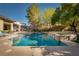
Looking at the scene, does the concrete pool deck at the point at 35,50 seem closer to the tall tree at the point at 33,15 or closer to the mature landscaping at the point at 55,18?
the mature landscaping at the point at 55,18

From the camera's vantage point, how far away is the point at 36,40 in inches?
107

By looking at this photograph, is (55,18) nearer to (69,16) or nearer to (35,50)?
(69,16)

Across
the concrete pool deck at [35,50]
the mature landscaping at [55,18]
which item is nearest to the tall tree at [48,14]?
the mature landscaping at [55,18]

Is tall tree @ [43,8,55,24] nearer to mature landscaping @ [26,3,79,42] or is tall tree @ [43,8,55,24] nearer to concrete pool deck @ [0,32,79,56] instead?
mature landscaping @ [26,3,79,42]

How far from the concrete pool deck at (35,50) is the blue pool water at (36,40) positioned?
0.05m

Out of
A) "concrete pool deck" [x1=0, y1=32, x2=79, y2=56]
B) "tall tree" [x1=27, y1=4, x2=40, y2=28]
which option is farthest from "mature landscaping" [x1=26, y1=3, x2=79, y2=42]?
"concrete pool deck" [x1=0, y1=32, x2=79, y2=56]

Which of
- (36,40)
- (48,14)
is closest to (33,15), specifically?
(48,14)

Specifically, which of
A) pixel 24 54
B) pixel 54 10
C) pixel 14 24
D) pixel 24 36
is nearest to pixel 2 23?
pixel 14 24

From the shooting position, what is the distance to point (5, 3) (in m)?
2.70

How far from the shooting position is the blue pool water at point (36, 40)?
2.70 m

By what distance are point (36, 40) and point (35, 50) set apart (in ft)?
0.45

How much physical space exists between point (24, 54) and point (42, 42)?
11.5 inches

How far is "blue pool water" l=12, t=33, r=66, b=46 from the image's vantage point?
2.70 m

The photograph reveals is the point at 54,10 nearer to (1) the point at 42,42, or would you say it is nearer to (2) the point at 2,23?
(1) the point at 42,42
